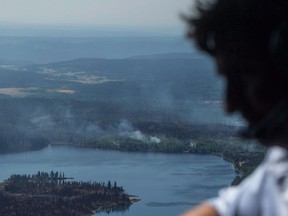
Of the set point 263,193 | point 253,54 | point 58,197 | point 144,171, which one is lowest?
point 58,197

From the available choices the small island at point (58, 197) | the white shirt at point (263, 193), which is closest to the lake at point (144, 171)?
the small island at point (58, 197)

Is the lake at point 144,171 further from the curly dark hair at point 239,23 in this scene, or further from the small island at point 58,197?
the curly dark hair at point 239,23

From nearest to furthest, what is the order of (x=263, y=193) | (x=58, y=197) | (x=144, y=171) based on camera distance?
1. (x=263, y=193)
2. (x=58, y=197)
3. (x=144, y=171)


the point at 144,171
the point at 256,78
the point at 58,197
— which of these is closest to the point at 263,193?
the point at 256,78

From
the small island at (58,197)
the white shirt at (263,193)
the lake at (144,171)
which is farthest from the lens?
the lake at (144,171)

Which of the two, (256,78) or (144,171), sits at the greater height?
(144,171)

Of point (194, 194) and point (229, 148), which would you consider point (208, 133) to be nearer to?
point (229, 148)

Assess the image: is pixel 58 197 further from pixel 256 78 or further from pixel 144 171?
pixel 256 78

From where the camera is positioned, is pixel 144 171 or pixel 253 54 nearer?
pixel 253 54
